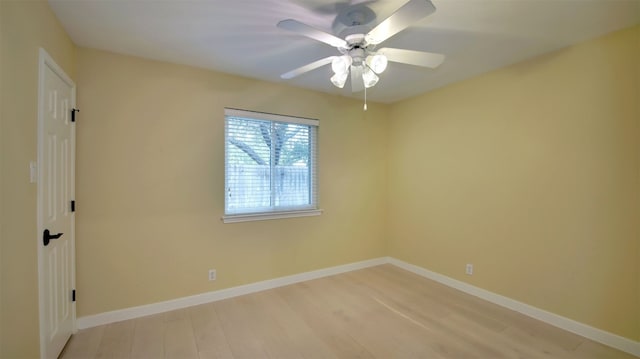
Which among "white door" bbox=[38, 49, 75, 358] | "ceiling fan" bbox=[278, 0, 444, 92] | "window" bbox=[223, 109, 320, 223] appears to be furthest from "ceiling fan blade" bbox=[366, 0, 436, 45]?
"white door" bbox=[38, 49, 75, 358]

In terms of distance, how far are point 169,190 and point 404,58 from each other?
2443mm

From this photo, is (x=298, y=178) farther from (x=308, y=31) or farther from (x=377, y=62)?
(x=308, y=31)

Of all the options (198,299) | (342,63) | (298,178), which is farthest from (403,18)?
(198,299)

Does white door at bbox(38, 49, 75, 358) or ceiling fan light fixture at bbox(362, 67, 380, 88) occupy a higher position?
ceiling fan light fixture at bbox(362, 67, 380, 88)

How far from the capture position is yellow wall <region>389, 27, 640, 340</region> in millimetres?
2158

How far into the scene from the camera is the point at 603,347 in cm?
218

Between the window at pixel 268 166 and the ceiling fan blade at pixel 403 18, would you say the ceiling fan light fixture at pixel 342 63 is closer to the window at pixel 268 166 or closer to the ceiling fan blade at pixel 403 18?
the ceiling fan blade at pixel 403 18

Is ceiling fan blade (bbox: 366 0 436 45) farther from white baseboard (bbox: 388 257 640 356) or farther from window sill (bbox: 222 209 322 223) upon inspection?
white baseboard (bbox: 388 257 640 356)

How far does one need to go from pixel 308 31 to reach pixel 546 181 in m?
2.52

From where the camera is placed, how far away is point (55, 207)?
199 cm

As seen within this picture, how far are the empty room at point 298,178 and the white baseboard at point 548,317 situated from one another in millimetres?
17

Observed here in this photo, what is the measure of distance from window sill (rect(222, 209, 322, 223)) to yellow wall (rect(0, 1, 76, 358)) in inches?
62.9

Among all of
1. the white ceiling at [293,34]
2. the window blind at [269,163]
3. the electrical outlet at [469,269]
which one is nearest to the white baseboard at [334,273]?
the electrical outlet at [469,269]

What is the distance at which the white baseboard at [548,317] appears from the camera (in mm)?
2146
